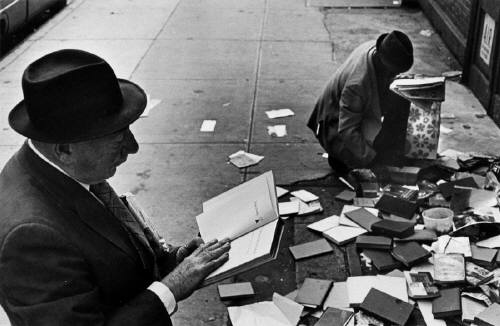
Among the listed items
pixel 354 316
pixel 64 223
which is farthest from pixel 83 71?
pixel 354 316

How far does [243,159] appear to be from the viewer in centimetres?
654

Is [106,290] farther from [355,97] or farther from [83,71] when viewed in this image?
[355,97]

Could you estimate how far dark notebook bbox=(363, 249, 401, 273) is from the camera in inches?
184

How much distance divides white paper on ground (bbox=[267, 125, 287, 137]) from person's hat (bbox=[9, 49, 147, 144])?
182 inches

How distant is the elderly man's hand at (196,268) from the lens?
270 cm

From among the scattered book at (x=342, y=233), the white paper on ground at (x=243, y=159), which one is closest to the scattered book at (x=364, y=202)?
the scattered book at (x=342, y=233)

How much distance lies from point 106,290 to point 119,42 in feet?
27.5

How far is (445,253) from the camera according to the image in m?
4.69

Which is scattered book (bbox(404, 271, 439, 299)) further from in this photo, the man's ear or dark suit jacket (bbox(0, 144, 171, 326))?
the man's ear

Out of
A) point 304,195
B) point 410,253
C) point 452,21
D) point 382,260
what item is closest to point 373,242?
point 382,260

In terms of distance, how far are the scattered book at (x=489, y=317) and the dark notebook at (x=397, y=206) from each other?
53.5 inches

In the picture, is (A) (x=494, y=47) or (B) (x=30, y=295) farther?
(A) (x=494, y=47)

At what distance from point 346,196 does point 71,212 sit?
3.62 meters

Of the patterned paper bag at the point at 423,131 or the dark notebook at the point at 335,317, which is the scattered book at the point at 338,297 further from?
the patterned paper bag at the point at 423,131
